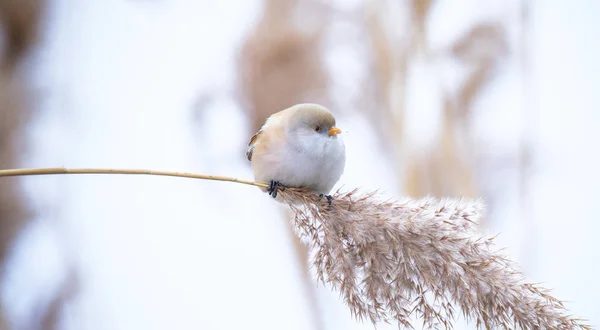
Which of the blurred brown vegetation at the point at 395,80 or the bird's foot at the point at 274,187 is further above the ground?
the blurred brown vegetation at the point at 395,80

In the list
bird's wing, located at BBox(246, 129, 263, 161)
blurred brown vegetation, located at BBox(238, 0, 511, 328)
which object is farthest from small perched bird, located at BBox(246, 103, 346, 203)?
blurred brown vegetation, located at BBox(238, 0, 511, 328)

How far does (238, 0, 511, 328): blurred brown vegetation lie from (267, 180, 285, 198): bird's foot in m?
0.61

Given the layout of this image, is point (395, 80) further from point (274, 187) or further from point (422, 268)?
point (422, 268)

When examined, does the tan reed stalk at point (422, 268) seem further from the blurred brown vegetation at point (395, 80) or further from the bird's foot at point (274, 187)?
the blurred brown vegetation at point (395, 80)

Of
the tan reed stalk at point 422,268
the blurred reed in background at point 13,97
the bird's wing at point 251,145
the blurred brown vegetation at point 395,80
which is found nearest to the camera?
the tan reed stalk at point 422,268

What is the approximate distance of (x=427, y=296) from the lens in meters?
1.09

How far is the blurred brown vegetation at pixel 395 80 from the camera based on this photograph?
2.16 metres

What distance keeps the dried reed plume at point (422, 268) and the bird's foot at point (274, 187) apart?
30 cm

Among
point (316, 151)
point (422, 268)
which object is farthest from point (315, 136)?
point (422, 268)

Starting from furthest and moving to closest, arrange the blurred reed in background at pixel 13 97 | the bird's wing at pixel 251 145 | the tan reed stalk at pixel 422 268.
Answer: the bird's wing at pixel 251 145, the blurred reed in background at pixel 13 97, the tan reed stalk at pixel 422 268

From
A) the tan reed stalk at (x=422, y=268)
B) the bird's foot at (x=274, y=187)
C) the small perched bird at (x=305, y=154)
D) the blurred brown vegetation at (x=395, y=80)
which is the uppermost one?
the blurred brown vegetation at (x=395, y=80)

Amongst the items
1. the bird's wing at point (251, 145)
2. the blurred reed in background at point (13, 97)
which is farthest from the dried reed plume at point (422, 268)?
the blurred reed in background at point (13, 97)

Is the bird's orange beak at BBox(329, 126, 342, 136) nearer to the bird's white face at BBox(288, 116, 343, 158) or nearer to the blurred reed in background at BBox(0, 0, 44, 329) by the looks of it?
the bird's white face at BBox(288, 116, 343, 158)

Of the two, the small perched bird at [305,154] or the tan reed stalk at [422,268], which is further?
the small perched bird at [305,154]
